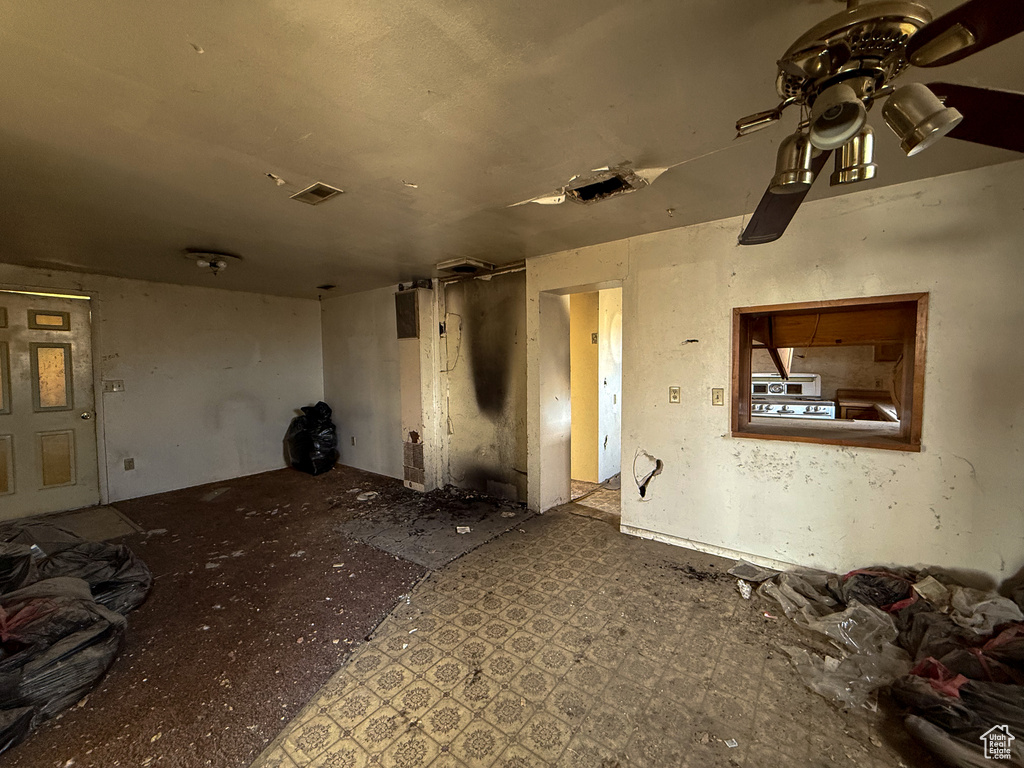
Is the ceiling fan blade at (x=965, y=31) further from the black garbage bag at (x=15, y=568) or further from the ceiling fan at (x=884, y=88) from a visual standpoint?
the black garbage bag at (x=15, y=568)

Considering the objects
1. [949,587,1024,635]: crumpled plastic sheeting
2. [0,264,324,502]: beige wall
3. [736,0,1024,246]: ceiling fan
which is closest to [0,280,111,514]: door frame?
[0,264,324,502]: beige wall

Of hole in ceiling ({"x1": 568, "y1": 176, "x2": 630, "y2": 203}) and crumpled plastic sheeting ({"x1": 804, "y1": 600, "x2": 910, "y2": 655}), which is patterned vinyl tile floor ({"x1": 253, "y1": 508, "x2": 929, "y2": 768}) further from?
hole in ceiling ({"x1": 568, "y1": 176, "x2": 630, "y2": 203})

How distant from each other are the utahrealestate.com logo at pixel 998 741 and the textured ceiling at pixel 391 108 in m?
2.15

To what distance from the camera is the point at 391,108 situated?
56.7 inches

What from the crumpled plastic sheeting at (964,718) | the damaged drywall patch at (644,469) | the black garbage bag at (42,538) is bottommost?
the crumpled plastic sheeting at (964,718)

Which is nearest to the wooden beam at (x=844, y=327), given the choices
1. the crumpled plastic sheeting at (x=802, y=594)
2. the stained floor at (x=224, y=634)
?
the crumpled plastic sheeting at (x=802, y=594)

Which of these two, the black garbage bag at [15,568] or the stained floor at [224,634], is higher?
the black garbage bag at [15,568]

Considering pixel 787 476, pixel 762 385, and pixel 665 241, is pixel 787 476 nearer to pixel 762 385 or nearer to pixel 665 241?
pixel 665 241

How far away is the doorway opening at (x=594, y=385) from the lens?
448 cm

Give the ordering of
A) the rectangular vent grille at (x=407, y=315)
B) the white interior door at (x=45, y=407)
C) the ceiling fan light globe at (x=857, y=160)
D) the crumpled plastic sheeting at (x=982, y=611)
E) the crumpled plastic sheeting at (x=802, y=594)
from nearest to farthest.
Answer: the ceiling fan light globe at (x=857, y=160)
the crumpled plastic sheeting at (x=982, y=611)
the crumpled plastic sheeting at (x=802, y=594)
the white interior door at (x=45, y=407)
the rectangular vent grille at (x=407, y=315)

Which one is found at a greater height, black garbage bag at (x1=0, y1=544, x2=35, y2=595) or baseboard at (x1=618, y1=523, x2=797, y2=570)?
black garbage bag at (x1=0, y1=544, x2=35, y2=595)

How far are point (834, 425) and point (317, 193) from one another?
3.93 m

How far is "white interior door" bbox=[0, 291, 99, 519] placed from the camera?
11.6ft

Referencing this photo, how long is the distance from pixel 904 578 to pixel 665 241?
2.43m
